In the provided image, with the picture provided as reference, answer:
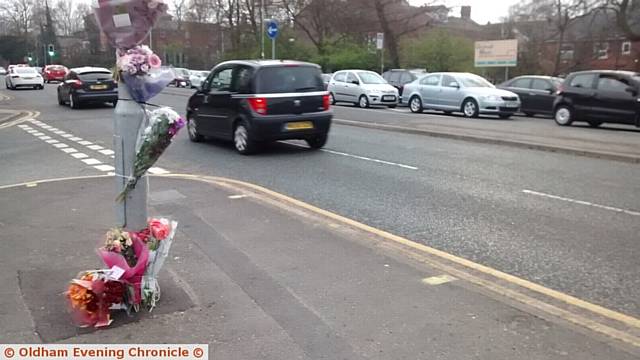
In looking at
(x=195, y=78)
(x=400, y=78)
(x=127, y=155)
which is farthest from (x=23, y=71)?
(x=127, y=155)

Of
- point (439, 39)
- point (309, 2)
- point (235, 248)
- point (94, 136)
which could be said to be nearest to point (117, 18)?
point (235, 248)

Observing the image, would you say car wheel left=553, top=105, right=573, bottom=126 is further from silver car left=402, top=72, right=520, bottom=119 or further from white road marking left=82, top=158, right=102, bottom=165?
white road marking left=82, top=158, right=102, bottom=165

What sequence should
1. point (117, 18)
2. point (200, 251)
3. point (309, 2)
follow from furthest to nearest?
point (309, 2), point (200, 251), point (117, 18)

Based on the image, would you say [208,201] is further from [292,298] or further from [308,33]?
[308,33]

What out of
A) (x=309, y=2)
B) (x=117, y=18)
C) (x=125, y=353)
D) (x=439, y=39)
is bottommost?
(x=125, y=353)

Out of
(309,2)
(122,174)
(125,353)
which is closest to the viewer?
(125,353)

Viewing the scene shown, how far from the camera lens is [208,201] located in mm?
7539

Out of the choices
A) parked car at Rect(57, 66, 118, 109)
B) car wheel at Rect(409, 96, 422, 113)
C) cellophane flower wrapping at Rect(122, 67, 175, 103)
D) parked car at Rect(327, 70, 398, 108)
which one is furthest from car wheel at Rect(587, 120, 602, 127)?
cellophane flower wrapping at Rect(122, 67, 175, 103)

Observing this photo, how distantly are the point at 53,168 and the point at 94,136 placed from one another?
14.6 ft

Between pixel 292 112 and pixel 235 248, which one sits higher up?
pixel 292 112

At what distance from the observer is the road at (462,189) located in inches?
213

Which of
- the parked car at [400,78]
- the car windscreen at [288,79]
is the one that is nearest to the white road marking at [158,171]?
the car windscreen at [288,79]

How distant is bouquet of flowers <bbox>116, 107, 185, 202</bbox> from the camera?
3.91 meters

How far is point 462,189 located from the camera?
8.58 meters
